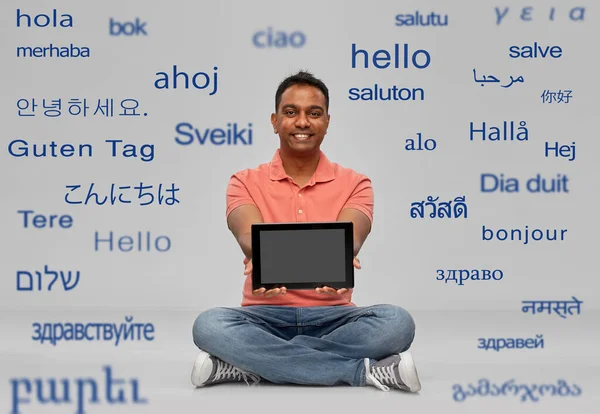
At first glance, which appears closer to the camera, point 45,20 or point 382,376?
point 382,376

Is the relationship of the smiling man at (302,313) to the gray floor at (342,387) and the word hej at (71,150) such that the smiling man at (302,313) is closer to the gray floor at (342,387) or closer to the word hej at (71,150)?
the gray floor at (342,387)

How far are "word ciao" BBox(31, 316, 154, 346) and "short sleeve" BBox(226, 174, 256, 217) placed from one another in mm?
907

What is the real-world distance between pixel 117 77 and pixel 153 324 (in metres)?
1.11

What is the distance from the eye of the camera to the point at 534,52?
4523 millimetres

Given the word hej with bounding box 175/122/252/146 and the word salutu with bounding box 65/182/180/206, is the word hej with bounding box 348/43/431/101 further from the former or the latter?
the word salutu with bounding box 65/182/180/206

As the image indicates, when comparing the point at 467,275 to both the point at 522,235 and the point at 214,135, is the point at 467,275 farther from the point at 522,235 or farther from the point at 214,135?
the point at 214,135

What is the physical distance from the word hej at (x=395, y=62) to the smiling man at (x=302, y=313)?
1.43m

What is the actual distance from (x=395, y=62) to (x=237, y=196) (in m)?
1.67

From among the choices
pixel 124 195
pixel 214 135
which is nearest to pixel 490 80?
pixel 214 135

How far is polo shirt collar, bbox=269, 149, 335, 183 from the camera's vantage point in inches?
121

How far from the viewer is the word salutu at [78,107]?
455 cm

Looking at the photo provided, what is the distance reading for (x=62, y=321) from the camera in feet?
13.5

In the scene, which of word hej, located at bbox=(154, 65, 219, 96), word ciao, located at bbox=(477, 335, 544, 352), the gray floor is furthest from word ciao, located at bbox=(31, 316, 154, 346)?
word ciao, located at bbox=(477, 335, 544, 352)

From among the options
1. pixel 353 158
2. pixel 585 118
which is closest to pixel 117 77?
pixel 353 158
